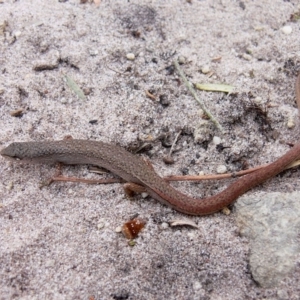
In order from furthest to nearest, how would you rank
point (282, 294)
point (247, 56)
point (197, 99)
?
point (247, 56), point (197, 99), point (282, 294)

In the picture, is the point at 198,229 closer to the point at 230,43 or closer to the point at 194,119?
the point at 194,119

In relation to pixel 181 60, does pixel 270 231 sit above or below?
below

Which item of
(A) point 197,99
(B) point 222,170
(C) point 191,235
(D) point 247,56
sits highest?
(D) point 247,56

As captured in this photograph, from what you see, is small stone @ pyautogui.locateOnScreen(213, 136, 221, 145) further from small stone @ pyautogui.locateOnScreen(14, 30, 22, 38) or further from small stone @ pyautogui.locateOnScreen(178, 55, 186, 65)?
small stone @ pyautogui.locateOnScreen(14, 30, 22, 38)

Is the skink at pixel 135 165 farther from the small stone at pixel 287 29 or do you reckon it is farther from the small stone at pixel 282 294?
the small stone at pixel 287 29

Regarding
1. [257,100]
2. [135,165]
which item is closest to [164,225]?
[135,165]

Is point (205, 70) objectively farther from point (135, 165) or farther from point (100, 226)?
point (100, 226)

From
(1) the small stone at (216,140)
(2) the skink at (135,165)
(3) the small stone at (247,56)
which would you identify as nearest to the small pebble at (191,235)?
(2) the skink at (135,165)

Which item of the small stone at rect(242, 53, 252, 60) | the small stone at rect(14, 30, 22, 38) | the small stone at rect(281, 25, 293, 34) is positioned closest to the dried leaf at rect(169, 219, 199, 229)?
the small stone at rect(242, 53, 252, 60)

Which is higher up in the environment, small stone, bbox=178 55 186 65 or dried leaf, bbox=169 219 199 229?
small stone, bbox=178 55 186 65
